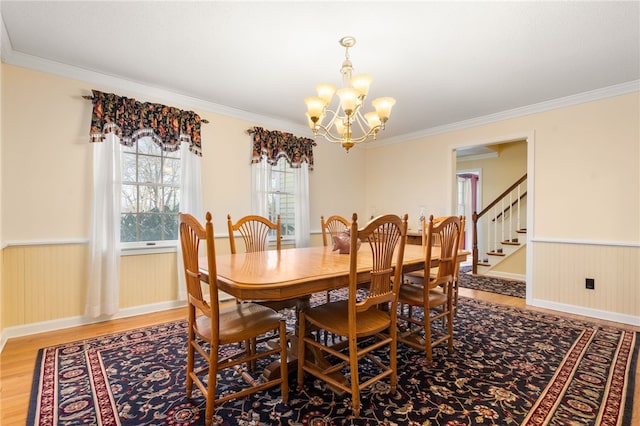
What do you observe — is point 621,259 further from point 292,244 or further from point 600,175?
point 292,244

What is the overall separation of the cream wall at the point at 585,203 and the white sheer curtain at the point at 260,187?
3.15m

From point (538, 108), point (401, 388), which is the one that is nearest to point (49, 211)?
point (401, 388)

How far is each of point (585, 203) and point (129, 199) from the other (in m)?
5.03

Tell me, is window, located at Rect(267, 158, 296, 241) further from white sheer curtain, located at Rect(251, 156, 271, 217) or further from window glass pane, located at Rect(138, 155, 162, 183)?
window glass pane, located at Rect(138, 155, 162, 183)

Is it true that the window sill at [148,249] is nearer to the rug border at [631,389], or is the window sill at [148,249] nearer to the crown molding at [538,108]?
the rug border at [631,389]

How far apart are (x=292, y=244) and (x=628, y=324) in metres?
3.94

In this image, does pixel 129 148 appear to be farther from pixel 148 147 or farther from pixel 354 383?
pixel 354 383

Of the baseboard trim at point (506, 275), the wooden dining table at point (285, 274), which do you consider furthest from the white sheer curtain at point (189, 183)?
the baseboard trim at point (506, 275)

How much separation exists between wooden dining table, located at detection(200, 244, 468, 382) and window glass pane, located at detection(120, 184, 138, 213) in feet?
5.56

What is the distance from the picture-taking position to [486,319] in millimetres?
3221

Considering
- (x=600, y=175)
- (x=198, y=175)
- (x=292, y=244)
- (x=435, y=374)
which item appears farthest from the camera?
(x=292, y=244)

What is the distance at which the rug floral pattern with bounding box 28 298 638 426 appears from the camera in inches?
65.4

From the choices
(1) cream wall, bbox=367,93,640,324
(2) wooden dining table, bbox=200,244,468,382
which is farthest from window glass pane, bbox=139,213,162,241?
(1) cream wall, bbox=367,93,640,324

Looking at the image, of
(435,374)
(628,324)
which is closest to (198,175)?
(435,374)
